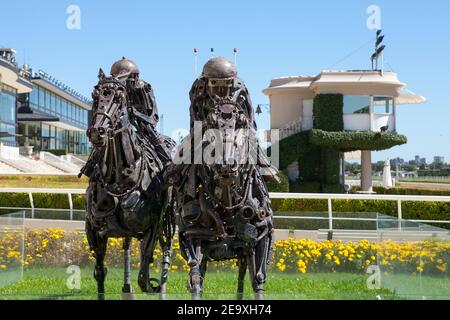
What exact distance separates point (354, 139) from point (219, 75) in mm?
19134

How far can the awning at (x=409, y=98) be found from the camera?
84.4 ft

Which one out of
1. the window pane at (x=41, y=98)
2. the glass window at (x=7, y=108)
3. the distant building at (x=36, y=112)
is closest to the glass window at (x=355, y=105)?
the distant building at (x=36, y=112)

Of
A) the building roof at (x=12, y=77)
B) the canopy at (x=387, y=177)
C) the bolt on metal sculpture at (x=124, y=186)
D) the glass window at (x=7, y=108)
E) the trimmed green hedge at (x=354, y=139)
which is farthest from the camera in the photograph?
the glass window at (x=7, y=108)

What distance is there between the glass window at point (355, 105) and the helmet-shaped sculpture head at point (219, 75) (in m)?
19.6

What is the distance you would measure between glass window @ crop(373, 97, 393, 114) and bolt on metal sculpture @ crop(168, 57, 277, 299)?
19.9m

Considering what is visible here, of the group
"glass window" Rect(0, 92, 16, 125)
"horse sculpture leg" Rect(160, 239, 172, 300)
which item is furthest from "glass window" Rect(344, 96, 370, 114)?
"glass window" Rect(0, 92, 16, 125)

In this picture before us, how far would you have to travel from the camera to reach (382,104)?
23.0 m

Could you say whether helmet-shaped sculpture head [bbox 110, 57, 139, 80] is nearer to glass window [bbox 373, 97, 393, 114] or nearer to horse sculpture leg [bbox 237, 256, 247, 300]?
horse sculpture leg [bbox 237, 256, 247, 300]

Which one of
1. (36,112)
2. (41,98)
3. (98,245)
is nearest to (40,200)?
(98,245)

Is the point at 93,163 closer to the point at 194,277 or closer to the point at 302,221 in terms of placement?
the point at 194,277

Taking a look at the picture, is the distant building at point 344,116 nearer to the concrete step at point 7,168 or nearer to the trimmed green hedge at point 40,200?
the trimmed green hedge at point 40,200

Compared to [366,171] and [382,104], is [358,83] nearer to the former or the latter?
[382,104]

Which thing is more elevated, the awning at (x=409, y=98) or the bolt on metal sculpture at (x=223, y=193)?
the awning at (x=409, y=98)

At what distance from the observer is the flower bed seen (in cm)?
682
